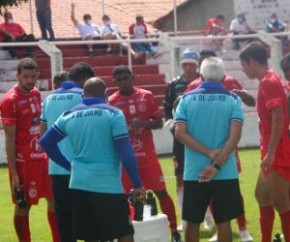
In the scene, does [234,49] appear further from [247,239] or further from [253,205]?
[247,239]

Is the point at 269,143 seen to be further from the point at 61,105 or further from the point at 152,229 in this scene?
the point at 61,105

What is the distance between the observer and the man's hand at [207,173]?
9.80 metres

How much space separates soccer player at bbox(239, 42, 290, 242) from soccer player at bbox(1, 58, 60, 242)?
2308mm

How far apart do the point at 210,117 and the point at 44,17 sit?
18.2 meters

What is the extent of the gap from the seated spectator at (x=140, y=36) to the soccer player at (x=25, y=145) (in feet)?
49.8

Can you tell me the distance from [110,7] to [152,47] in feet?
42.2

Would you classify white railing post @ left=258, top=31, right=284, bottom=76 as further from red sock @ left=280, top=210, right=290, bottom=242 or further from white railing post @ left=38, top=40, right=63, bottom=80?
red sock @ left=280, top=210, right=290, bottom=242

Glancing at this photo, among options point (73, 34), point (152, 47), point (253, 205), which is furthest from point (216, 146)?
point (73, 34)

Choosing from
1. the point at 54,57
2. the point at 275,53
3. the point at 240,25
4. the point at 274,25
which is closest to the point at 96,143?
the point at 54,57

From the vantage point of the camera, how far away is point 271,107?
1029cm

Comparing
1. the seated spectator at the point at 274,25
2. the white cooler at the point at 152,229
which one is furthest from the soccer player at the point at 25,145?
the seated spectator at the point at 274,25

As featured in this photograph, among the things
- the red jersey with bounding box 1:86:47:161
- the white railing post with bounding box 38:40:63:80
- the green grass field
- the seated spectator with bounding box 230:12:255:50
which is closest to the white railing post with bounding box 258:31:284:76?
the green grass field

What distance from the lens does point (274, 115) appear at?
33.7ft

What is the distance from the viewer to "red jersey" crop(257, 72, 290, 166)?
10352 millimetres
